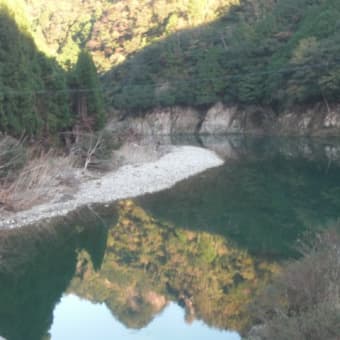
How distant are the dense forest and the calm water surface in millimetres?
6730

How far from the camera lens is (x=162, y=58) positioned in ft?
220

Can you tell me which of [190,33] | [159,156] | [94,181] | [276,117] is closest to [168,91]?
[190,33]

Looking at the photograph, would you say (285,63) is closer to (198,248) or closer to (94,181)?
(94,181)

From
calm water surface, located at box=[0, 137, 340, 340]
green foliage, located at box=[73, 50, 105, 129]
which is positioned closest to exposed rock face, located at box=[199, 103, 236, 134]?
green foliage, located at box=[73, 50, 105, 129]

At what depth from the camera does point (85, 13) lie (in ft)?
332

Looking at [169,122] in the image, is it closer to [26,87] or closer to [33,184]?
[26,87]

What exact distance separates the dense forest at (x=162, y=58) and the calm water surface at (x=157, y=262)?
673 cm

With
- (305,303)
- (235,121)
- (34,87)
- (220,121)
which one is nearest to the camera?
(305,303)

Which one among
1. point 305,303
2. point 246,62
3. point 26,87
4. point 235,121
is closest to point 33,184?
point 26,87

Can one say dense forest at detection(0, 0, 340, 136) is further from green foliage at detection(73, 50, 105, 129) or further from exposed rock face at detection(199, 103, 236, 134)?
exposed rock face at detection(199, 103, 236, 134)

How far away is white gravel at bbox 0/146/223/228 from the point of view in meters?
16.9

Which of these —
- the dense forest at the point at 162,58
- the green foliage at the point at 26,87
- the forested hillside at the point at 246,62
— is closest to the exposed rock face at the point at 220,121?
the forested hillside at the point at 246,62

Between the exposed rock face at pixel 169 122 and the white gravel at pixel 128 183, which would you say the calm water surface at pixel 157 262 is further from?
the exposed rock face at pixel 169 122

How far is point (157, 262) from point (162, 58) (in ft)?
185
